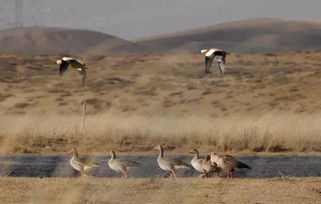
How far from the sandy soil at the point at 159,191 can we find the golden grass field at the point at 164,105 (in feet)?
7.39

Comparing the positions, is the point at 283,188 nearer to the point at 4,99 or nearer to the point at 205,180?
the point at 205,180

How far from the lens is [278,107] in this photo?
5544cm

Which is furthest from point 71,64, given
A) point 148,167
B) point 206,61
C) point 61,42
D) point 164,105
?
point 61,42

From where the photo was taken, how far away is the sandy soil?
16859mm

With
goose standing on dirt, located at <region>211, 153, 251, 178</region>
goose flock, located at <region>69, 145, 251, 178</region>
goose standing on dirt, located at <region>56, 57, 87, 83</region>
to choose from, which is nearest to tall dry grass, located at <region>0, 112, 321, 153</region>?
goose flock, located at <region>69, 145, 251, 178</region>

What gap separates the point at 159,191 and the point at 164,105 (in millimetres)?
41460

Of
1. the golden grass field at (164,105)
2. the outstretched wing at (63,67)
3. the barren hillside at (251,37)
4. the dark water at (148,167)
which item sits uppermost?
the outstretched wing at (63,67)

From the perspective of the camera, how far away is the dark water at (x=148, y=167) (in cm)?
2469

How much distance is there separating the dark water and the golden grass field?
1028mm

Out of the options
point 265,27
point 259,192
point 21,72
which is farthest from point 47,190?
point 265,27

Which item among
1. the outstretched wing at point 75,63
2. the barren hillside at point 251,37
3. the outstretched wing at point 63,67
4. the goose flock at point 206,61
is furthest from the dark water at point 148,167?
the barren hillside at point 251,37

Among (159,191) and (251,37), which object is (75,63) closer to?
(159,191)

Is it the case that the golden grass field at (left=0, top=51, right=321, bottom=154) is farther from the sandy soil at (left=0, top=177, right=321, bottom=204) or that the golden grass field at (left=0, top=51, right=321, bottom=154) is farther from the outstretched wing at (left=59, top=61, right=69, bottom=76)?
the sandy soil at (left=0, top=177, right=321, bottom=204)

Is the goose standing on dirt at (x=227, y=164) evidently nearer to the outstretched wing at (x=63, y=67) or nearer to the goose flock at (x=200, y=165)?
the goose flock at (x=200, y=165)
